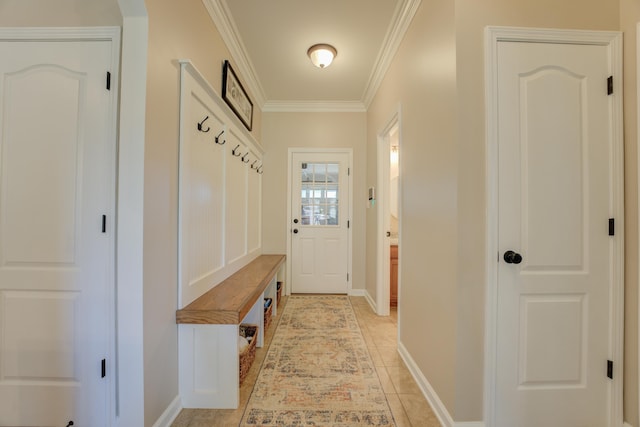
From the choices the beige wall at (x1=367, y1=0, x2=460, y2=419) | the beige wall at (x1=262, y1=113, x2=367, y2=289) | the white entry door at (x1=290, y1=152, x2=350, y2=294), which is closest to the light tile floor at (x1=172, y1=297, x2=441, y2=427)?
the beige wall at (x1=367, y1=0, x2=460, y2=419)

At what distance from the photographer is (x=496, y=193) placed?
137 cm

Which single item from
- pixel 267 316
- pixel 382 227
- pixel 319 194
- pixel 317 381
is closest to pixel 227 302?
pixel 317 381

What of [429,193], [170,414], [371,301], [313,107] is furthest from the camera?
[313,107]

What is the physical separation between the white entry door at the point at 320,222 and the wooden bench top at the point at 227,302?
5.09 feet

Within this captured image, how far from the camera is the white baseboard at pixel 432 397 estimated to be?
1.37 m

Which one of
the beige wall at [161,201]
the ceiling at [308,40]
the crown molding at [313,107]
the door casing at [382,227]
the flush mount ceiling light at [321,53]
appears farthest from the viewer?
the crown molding at [313,107]

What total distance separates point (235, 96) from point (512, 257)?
243cm

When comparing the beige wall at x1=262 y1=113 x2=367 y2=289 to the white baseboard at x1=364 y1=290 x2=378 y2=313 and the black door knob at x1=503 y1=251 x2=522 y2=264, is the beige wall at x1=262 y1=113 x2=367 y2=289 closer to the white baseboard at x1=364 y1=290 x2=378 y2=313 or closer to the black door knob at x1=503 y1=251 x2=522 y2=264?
the white baseboard at x1=364 y1=290 x2=378 y2=313

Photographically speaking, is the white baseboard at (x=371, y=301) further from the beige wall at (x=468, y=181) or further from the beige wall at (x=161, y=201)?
the beige wall at (x=161, y=201)

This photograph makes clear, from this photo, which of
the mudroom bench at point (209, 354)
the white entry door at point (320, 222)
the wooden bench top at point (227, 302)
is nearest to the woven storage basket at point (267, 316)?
the wooden bench top at point (227, 302)

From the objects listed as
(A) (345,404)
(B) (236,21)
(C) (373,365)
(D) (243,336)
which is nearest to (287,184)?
(B) (236,21)

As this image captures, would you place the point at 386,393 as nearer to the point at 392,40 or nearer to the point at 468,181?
the point at 468,181

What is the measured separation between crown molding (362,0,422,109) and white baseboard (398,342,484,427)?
2478mm

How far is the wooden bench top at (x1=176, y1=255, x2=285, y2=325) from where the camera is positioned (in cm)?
151
